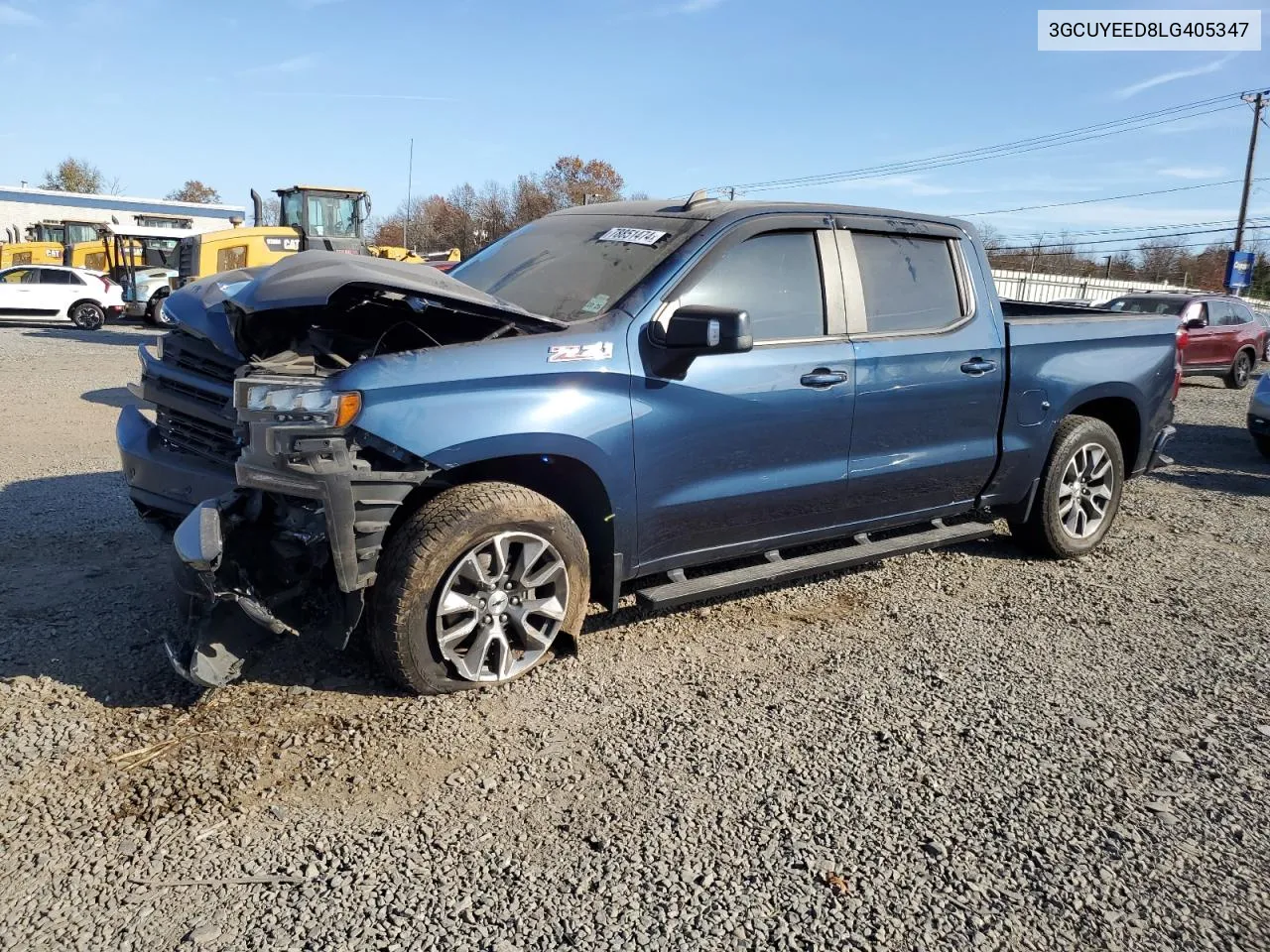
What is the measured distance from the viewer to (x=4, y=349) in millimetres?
16297

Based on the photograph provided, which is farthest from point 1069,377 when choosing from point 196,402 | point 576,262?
point 196,402

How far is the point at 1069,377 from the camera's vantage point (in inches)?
211

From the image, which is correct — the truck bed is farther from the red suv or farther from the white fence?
the white fence

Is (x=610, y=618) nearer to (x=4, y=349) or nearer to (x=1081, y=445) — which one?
(x=1081, y=445)

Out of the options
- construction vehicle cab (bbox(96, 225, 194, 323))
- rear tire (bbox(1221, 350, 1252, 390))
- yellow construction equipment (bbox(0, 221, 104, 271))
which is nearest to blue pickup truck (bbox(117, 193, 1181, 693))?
rear tire (bbox(1221, 350, 1252, 390))

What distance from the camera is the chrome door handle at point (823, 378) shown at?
423 cm

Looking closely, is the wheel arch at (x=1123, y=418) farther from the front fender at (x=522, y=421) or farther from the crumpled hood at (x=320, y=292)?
the crumpled hood at (x=320, y=292)

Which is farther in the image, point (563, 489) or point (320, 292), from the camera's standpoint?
point (563, 489)

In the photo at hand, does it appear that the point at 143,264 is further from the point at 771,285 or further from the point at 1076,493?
the point at 1076,493

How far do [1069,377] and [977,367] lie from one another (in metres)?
0.80

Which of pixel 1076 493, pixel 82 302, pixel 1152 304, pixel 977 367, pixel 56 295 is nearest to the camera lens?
pixel 977 367

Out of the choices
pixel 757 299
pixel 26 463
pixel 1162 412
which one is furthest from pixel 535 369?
pixel 26 463

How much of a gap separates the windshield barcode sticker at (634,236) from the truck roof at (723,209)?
0.17m

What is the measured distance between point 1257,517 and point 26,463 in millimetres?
9263
